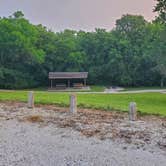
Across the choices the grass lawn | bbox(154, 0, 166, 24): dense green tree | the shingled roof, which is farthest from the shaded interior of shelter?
bbox(154, 0, 166, 24): dense green tree

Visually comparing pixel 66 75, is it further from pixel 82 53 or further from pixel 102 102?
pixel 102 102

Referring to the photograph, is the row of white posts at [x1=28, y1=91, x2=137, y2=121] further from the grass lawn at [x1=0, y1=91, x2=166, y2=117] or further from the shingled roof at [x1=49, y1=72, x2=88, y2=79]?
the shingled roof at [x1=49, y1=72, x2=88, y2=79]

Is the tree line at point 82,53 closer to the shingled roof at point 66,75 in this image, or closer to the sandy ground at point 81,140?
the shingled roof at point 66,75

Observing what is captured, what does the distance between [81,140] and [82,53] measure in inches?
1371

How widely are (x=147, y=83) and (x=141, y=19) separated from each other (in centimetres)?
1080

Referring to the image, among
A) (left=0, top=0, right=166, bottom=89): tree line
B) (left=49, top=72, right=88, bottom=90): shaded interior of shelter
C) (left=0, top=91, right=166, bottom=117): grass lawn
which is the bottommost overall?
(left=0, top=91, right=166, bottom=117): grass lawn

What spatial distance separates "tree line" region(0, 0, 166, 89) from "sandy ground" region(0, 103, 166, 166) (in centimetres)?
2699

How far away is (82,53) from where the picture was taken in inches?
1613

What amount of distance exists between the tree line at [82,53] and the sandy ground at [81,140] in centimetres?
2699

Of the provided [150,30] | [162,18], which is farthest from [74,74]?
[162,18]

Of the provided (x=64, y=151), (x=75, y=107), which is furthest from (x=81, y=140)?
(x=75, y=107)

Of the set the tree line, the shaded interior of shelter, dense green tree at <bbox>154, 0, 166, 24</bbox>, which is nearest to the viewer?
dense green tree at <bbox>154, 0, 166, 24</bbox>

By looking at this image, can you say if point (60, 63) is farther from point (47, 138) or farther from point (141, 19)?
point (47, 138)

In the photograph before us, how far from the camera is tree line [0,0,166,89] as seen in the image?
35.8 meters
